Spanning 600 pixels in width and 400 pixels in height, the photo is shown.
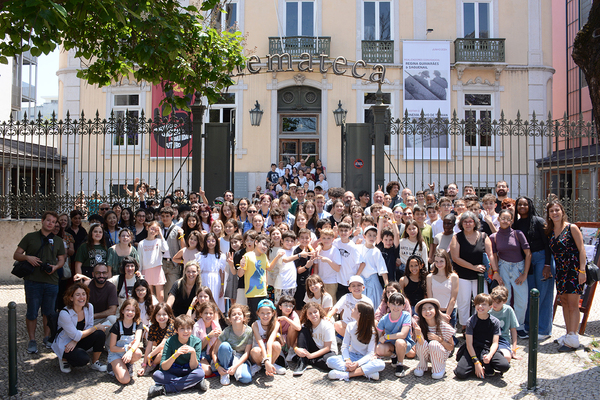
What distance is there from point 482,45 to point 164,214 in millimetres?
15426

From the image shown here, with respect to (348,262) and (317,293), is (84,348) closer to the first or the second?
(317,293)

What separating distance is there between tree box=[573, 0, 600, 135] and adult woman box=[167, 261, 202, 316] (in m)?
5.21

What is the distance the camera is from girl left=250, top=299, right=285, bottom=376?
5.93m

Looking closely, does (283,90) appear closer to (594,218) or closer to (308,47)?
(308,47)

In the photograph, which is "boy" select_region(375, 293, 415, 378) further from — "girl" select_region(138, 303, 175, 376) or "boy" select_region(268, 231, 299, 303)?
"girl" select_region(138, 303, 175, 376)

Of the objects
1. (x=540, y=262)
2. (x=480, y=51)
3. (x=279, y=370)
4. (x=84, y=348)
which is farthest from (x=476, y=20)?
(x=84, y=348)

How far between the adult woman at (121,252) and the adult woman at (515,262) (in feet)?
17.4

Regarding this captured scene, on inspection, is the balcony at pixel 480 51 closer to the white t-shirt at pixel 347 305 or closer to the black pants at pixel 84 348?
the white t-shirt at pixel 347 305

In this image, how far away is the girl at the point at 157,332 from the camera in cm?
598

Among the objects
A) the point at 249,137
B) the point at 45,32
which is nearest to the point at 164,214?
the point at 45,32

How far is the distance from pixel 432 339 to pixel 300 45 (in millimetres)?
15038

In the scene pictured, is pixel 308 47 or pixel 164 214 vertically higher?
pixel 308 47

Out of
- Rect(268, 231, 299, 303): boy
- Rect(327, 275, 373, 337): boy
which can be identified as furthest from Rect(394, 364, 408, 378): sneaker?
→ Rect(268, 231, 299, 303): boy

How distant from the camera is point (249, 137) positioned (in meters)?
19.1
